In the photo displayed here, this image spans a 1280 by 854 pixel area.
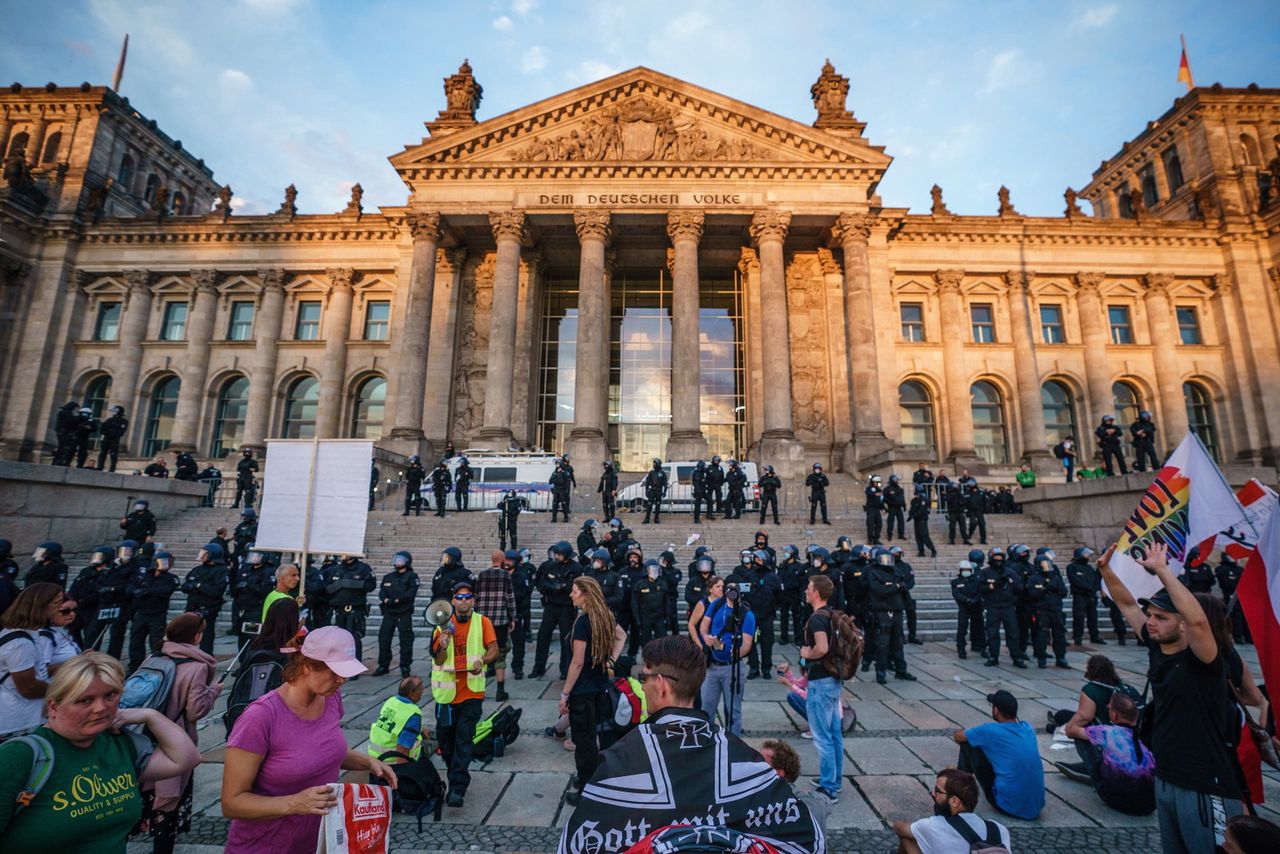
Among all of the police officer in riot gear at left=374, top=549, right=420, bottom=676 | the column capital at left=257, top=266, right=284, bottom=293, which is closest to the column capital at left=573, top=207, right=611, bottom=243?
the column capital at left=257, top=266, right=284, bottom=293

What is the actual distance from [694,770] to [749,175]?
1068 inches

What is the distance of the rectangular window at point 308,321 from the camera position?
106ft

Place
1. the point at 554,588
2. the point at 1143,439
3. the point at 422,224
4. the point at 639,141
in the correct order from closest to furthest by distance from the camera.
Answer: the point at 554,588, the point at 1143,439, the point at 422,224, the point at 639,141

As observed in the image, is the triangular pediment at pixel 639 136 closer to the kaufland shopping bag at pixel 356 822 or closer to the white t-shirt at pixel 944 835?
the white t-shirt at pixel 944 835

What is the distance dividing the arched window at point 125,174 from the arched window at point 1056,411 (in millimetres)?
52700

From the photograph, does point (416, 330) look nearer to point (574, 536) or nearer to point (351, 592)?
point (574, 536)

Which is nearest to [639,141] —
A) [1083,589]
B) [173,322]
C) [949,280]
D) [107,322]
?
[949,280]

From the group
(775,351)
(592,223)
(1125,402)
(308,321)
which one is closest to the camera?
(775,351)

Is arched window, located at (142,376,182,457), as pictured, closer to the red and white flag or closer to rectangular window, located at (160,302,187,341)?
rectangular window, located at (160,302,187,341)

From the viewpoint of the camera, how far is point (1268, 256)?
30.5 metres

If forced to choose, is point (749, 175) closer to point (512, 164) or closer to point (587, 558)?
point (512, 164)

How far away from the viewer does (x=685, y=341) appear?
24.8 m

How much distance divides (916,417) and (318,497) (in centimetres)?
3001

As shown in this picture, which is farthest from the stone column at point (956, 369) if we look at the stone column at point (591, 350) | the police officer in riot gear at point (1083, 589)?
the police officer in riot gear at point (1083, 589)
